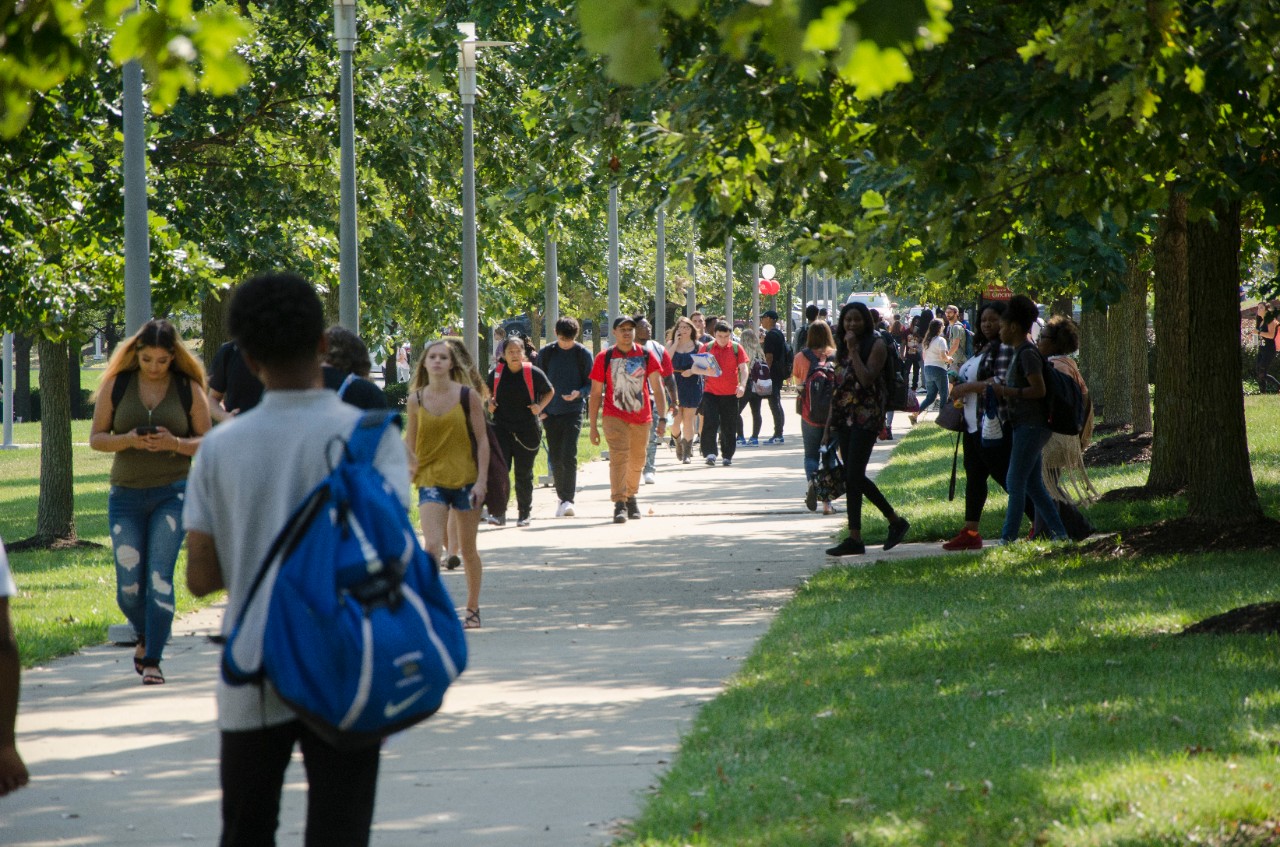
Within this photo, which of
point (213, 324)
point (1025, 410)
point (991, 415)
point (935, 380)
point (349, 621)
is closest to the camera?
point (349, 621)

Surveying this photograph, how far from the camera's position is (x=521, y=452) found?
15711 mm

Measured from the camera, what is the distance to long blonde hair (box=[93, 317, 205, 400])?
8.16 meters

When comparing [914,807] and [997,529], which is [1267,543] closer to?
[997,529]

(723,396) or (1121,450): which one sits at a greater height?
(723,396)

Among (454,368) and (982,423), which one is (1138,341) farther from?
(454,368)

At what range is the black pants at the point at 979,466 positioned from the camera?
41.0ft

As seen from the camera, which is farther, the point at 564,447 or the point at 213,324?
the point at 213,324

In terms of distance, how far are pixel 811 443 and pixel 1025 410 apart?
4.27 m

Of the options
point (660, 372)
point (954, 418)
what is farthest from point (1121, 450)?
point (954, 418)

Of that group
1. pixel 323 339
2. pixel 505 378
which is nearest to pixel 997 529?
pixel 505 378

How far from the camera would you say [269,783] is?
367cm

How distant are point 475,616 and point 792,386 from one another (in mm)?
37235

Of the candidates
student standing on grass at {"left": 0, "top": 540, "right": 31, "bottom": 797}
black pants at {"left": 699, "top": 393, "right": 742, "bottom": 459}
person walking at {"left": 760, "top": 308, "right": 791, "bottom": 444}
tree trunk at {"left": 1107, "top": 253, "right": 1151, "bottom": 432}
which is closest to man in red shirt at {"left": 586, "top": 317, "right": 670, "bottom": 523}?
tree trunk at {"left": 1107, "top": 253, "right": 1151, "bottom": 432}

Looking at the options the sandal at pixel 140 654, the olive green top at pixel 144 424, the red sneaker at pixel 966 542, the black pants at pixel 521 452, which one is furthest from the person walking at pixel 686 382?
the olive green top at pixel 144 424
